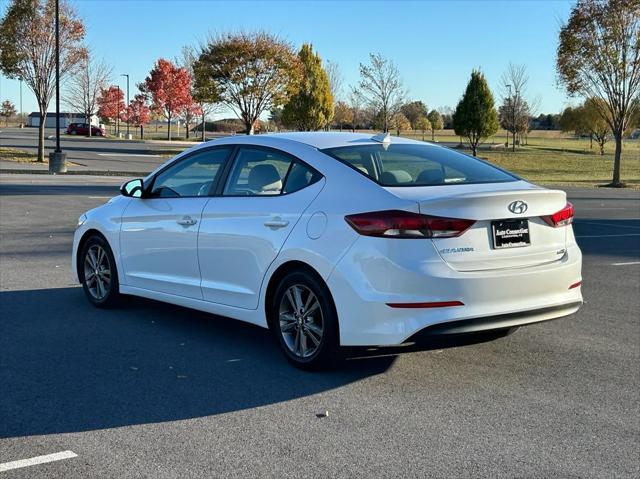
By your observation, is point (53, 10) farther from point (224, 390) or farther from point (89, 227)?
point (224, 390)

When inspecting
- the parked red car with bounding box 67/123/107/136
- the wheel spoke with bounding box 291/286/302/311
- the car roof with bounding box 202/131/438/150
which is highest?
the parked red car with bounding box 67/123/107/136

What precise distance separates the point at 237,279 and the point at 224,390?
1058mm

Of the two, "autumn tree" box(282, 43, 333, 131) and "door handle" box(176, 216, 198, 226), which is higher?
"autumn tree" box(282, 43, 333, 131)

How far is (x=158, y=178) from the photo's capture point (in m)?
6.87

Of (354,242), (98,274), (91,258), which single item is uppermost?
(354,242)

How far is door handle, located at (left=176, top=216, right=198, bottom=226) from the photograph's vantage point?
6.23 metres

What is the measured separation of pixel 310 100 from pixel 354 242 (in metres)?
44.8

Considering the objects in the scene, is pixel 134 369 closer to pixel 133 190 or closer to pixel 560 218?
pixel 133 190

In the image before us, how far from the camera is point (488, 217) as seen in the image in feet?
16.2

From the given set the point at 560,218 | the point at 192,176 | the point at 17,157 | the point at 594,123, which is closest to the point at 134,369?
the point at 192,176

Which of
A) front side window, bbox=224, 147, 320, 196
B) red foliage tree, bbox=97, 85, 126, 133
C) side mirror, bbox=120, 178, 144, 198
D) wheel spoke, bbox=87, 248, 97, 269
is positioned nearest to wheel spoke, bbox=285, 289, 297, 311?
front side window, bbox=224, 147, 320, 196

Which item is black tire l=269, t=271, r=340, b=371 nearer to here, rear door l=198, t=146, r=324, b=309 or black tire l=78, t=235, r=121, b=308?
rear door l=198, t=146, r=324, b=309

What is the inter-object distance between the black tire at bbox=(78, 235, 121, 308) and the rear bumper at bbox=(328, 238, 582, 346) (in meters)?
2.88

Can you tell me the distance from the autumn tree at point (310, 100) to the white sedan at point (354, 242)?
42770mm
